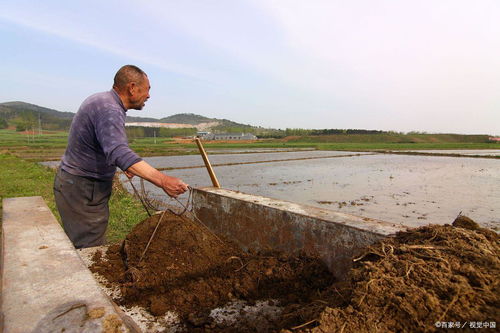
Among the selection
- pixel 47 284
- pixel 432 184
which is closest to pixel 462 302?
pixel 47 284

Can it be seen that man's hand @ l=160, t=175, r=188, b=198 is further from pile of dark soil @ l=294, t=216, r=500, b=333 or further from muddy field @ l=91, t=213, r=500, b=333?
pile of dark soil @ l=294, t=216, r=500, b=333

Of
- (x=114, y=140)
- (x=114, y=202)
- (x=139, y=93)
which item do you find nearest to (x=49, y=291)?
(x=114, y=140)

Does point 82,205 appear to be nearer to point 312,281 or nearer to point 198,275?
point 198,275

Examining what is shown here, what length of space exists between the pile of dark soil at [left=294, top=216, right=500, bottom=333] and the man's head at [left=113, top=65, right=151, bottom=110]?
2029 mm

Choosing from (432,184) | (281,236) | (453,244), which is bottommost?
(432,184)

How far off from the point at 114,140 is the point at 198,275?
43.5 inches

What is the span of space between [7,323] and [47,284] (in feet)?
1.03

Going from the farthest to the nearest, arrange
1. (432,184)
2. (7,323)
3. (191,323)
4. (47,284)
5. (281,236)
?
(432,184) → (281,236) → (191,323) → (47,284) → (7,323)

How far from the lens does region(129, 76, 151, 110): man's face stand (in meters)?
2.52

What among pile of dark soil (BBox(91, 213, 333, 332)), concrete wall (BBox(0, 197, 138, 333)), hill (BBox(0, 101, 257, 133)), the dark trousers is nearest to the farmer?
the dark trousers

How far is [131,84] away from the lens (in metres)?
2.51

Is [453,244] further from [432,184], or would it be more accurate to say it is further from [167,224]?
[432,184]

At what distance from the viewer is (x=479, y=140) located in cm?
6059

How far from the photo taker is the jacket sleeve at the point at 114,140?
200cm
